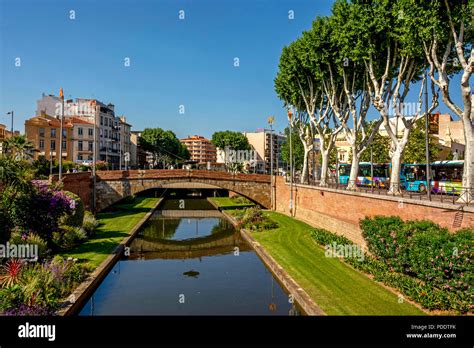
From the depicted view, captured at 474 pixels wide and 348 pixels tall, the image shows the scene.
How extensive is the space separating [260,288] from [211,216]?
3343 cm

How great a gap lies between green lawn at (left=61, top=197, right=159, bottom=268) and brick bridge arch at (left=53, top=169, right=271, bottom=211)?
255 centimetres

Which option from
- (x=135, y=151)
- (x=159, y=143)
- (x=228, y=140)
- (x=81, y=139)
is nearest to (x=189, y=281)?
(x=81, y=139)

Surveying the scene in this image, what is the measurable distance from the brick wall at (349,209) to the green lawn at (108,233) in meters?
17.8

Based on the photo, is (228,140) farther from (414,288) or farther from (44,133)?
(414,288)

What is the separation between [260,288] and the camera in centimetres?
2188

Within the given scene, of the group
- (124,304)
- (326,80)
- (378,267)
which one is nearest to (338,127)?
(326,80)

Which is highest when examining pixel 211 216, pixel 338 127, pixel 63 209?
pixel 338 127

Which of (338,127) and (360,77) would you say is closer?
(360,77)

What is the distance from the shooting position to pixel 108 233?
3472 centimetres

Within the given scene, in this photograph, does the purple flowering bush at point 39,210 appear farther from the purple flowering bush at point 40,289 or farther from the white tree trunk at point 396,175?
the white tree trunk at point 396,175

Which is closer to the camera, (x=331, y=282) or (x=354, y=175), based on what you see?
(x=331, y=282)

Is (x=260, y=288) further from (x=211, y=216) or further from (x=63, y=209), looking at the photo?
(x=211, y=216)

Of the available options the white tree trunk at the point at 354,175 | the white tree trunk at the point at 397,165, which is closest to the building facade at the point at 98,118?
the white tree trunk at the point at 354,175

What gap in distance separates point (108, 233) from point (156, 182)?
1625 cm
